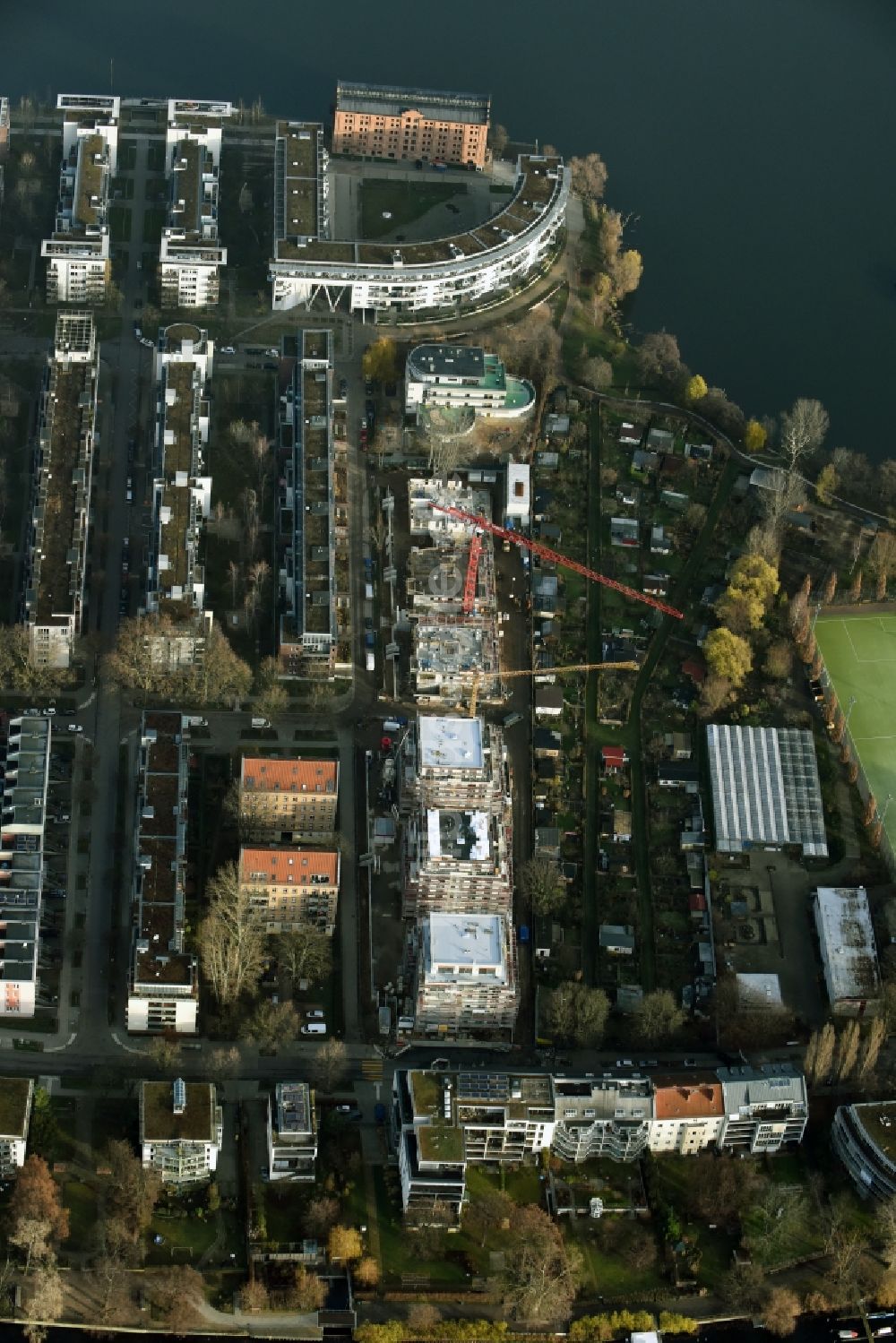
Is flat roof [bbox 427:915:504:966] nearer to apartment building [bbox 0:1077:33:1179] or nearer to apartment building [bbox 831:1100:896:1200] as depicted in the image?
apartment building [bbox 831:1100:896:1200]

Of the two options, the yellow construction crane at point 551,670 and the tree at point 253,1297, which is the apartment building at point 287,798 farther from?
the tree at point 253,1297

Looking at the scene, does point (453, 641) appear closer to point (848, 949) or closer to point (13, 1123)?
point (848, 949)

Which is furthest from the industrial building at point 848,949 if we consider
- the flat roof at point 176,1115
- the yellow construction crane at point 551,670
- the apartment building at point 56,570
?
the apartment building at point 56,570

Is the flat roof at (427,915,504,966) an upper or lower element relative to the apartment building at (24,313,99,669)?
lower

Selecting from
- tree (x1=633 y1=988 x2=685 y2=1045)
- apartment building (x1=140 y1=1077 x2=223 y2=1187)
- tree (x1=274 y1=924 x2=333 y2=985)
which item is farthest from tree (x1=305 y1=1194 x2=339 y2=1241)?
tree (x1=633 y1=988 x2=685 y2=1045)

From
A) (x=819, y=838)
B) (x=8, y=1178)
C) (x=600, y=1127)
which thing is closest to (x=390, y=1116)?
(x=600, y=1127)
